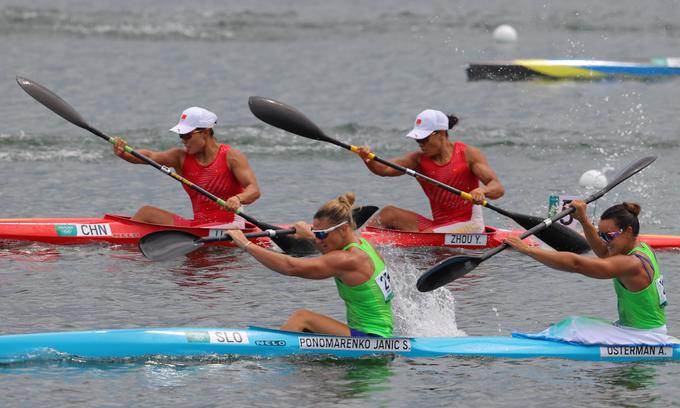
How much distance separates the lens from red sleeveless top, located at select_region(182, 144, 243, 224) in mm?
15695

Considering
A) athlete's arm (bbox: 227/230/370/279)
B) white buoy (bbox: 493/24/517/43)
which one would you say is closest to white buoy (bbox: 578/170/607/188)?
athlete's arm (bbox: 227/230/370/279)

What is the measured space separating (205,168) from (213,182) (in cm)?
18

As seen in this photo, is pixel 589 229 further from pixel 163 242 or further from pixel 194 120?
pixel 194 120

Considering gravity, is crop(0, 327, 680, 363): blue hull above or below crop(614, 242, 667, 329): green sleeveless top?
below

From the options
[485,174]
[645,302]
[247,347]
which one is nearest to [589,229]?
[645,302]

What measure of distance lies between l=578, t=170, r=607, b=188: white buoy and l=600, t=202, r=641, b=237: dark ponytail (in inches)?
357

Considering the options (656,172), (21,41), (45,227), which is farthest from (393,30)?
(45,227)

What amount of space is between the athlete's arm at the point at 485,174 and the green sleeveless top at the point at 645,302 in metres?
3.83

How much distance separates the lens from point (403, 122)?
26.6 meters

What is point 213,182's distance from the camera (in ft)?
51.5

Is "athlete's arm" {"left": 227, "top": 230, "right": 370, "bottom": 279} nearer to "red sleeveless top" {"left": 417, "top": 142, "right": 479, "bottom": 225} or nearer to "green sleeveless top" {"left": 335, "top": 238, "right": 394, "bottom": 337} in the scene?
"green sleeveless top" {"left": 335, "top": 238, "right": 394, "bottom": 337}

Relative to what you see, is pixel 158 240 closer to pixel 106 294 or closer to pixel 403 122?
pixel 106 294

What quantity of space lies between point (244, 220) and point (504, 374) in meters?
5.08

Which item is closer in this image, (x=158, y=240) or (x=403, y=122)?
(x=158, y=240)
